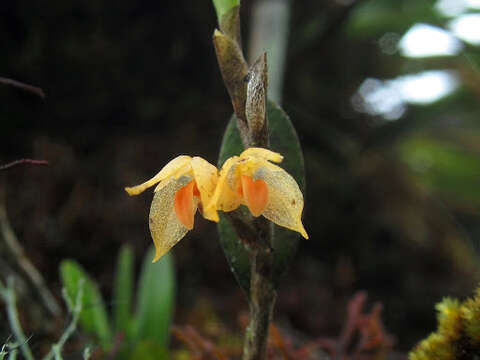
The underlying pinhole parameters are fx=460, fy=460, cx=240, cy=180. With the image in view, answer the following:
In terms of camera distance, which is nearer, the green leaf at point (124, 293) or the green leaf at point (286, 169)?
the green leaf at point (286, 169)

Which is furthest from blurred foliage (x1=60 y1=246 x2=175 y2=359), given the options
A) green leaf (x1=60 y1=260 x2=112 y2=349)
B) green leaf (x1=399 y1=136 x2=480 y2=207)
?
green leaf (x1=399 y1=136 x2=480 y2=207)

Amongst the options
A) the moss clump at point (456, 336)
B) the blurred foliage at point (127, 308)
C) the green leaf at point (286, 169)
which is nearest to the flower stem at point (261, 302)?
the green leaf at point (286, 169)

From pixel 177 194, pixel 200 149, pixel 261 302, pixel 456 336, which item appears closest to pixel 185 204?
pixel 177 194

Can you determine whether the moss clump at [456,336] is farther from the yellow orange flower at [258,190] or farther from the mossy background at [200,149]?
the mossy background at [200,149]

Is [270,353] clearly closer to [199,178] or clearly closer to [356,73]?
[199,178]

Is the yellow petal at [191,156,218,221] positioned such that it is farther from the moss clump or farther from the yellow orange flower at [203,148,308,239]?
the moss clump

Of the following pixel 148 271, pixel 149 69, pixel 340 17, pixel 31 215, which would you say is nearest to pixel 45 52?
pixel 149 69
